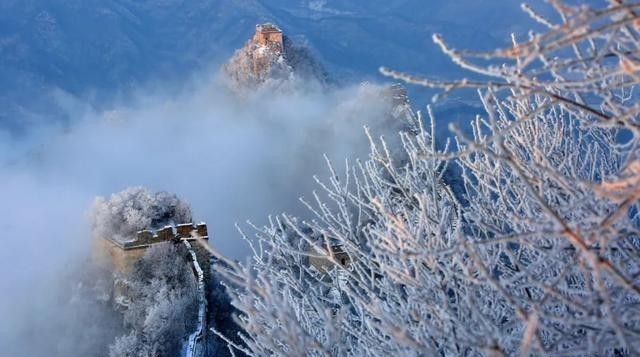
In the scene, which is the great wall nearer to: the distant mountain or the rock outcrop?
the rock outcrop

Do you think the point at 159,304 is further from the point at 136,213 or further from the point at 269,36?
the point at 269,36

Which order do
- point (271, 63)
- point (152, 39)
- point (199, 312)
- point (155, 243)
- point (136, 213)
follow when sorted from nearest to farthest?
point (199, 312), point (155, 243), point (136, 213), point (271, 63), point (152, 39)

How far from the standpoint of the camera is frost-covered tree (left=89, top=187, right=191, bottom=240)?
624 inches

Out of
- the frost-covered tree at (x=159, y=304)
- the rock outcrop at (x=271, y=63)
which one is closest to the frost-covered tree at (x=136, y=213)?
the frost-covered tree at (x=159, y=304)

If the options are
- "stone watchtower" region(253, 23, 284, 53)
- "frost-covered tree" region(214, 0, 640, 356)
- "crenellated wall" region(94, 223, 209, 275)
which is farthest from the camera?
"stone watchtower" region(253, 23, 284, 53)

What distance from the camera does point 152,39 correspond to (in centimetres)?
3903

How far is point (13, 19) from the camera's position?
125ft

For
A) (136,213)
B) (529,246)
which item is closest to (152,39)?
(136,213)

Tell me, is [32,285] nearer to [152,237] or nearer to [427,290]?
[152,237]

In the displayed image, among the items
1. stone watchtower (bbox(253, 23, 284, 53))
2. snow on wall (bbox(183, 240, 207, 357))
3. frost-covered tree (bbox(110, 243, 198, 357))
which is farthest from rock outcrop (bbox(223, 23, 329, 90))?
frost-covered tree (bbox(110, 243, 198, 357))

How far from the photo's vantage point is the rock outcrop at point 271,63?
28891 mm

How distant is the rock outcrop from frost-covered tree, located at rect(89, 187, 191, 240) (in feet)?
42.4

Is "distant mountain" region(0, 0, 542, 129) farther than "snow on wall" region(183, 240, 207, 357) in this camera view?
Yes

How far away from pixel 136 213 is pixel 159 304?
132 inches
